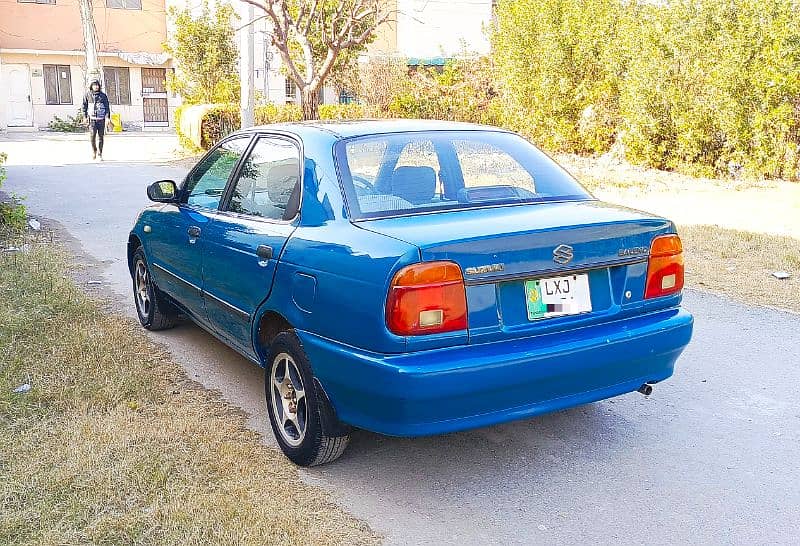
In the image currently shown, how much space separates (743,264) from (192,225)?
555 centimetres

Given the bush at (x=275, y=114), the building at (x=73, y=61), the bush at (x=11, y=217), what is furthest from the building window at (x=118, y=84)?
the bush at (x=11, y=217)

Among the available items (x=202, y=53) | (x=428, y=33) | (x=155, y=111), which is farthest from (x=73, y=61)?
(x=428, y=33)

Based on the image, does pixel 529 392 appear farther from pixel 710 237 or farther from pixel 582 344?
pixel 710 237

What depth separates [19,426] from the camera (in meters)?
4.20

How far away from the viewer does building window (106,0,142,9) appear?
3800 centimetres

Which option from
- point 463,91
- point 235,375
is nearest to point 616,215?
point 235,375

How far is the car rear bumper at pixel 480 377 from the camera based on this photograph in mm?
3221

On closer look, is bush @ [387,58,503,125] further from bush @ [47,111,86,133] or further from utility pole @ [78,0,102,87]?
bush @ [47,111,86,133]

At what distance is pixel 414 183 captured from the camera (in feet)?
13.3

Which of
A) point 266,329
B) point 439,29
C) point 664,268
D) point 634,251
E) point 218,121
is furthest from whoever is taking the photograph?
point 439,29

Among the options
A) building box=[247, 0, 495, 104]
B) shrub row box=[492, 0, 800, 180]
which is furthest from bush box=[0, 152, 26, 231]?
building box=[247, 0, 495, 104]

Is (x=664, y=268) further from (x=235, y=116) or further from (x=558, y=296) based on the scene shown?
(x=235, y=116)

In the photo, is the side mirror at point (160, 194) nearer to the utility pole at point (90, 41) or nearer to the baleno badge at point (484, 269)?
the baleno badge at point (484, 269)

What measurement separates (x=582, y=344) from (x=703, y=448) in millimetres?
1110
